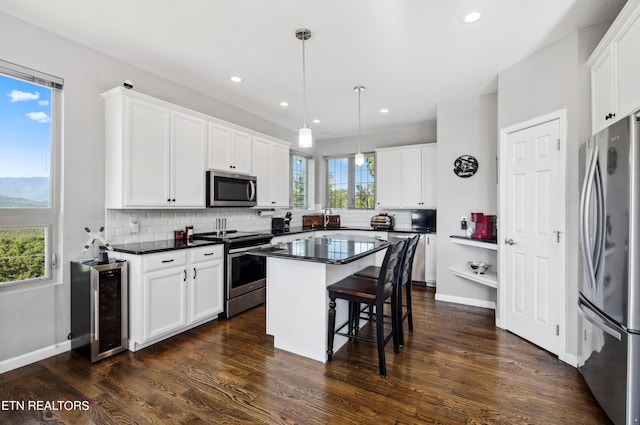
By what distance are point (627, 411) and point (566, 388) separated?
0.62 meters

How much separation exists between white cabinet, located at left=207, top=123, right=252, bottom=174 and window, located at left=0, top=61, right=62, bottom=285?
1.49 metres

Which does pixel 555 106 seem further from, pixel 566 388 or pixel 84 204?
pixel 84 204

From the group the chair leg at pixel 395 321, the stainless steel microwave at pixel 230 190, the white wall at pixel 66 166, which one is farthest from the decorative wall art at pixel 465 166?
the white wall at pixel 66 166

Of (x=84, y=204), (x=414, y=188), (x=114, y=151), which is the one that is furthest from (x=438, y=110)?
(x=84, y=204)

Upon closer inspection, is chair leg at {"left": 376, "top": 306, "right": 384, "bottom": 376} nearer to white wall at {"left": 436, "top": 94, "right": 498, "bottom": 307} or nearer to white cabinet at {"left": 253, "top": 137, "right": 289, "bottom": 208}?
white wall at {"left": 436, "top": 94, "right": 498, "bottom": 307}

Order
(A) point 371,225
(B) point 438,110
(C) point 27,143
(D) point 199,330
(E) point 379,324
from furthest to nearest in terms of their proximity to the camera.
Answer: (A) point 371,225 < (B) point 438,110 < (D) point 199,330 < (C) point 27,143 < (E) point 379,324

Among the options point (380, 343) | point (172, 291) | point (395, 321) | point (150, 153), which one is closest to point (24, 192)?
point (150, 153)

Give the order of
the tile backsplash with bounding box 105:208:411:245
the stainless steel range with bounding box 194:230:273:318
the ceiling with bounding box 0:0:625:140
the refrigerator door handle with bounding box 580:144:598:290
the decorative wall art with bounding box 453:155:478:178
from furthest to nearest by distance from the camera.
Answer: the decorative wall art with bounding box 453:155:478:178 → the stainless steel range with bounding box 194:230:273:318 → the tile backsplash with bounding box 105:208:411:245 → the ceiling with bounding box 0:0:625:140 → the refrigerator door handle with bounding box 580:144:598:290

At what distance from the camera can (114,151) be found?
2994mm

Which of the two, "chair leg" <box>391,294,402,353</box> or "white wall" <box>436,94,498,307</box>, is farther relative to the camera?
"white wall" <box>436,94,498,307</box>

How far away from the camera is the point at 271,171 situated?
16.1ft

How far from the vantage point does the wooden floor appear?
1.94 m

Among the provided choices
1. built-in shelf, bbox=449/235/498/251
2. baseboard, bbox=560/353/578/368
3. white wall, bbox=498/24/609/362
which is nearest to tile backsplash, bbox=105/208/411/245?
built-in shelf, bbox=449/235/498/251

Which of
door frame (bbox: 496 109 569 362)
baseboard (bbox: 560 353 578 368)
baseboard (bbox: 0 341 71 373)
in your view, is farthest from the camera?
door frame (bbox: 496 109 569 362)
